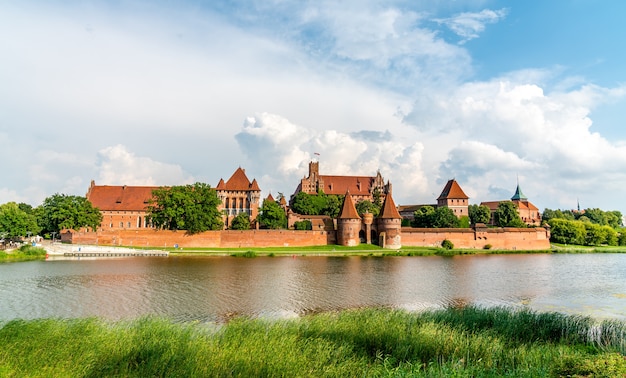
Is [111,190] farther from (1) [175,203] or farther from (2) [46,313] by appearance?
(2) [46,313]

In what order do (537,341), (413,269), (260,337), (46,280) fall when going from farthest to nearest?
(413,269)
(46,280)
(537,341)
(260,337)

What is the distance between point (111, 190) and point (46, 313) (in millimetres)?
55195

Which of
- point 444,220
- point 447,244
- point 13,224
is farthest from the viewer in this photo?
point 444,220

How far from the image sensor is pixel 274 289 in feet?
68.6

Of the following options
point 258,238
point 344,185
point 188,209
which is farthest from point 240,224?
point 344,185

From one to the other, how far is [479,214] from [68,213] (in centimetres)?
5836

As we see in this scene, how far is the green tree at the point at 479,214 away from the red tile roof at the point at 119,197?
5056 cm

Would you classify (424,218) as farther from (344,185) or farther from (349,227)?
(344,185)

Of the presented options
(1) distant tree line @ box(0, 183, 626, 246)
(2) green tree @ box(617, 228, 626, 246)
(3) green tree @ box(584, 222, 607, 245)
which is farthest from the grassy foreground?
(2) green tree @ box(617, 228, 626, 246)

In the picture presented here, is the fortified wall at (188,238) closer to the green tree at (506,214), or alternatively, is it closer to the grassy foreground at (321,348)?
the green tree at (506,214)

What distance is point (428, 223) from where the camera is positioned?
6259 cm

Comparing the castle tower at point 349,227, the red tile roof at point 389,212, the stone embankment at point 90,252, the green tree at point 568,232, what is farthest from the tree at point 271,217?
the green tree at point 568,232

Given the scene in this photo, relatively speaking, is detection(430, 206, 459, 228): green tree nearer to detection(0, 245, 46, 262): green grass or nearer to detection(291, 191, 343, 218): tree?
detection(291, 191, 343, 218): tree

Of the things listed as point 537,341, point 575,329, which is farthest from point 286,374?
point 575,329
